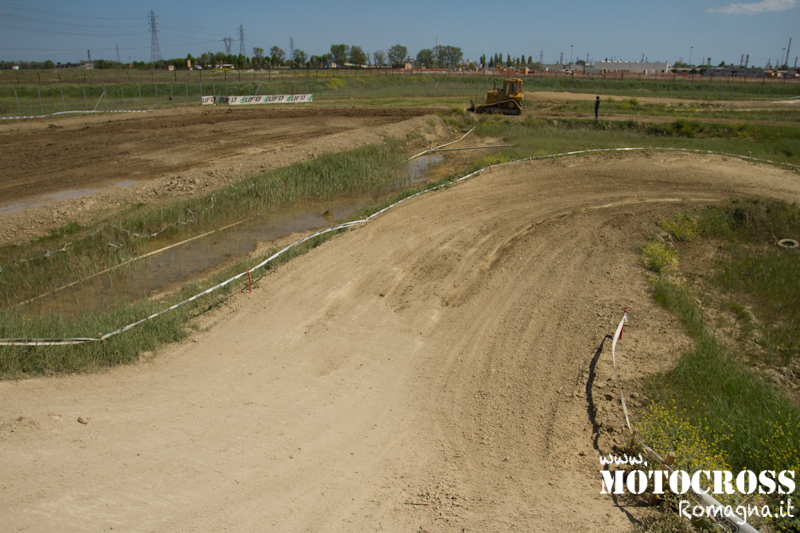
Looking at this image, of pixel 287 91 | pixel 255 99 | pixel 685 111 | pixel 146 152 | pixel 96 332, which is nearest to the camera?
pixel 96 332

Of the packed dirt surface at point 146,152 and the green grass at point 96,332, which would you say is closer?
the green grass at point 96,332

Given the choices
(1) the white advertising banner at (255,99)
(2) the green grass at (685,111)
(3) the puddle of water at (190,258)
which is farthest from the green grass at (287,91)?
(3) the puddle of water at (190,258)

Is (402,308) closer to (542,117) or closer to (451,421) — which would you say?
(451,421)

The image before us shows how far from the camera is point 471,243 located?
1416 centimetres

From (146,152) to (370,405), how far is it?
22709mm

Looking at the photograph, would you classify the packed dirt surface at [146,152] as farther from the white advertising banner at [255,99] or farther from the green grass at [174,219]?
the white advertising banner at [255,99]

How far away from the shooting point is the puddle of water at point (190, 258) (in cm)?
1161

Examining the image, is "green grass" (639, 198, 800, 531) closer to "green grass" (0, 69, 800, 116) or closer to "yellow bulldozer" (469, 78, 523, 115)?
"yellow bulldozer" (469, 78, 523, 115)

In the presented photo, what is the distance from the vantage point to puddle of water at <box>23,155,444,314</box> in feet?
38.1

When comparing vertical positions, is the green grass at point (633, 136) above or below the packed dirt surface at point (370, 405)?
above

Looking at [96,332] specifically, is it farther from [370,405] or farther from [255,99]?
[255,99]

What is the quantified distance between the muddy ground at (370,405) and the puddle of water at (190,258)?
2.83 m

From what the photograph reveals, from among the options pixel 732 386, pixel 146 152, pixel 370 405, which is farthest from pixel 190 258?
pixel 146 152

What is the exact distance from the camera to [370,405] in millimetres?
7832
